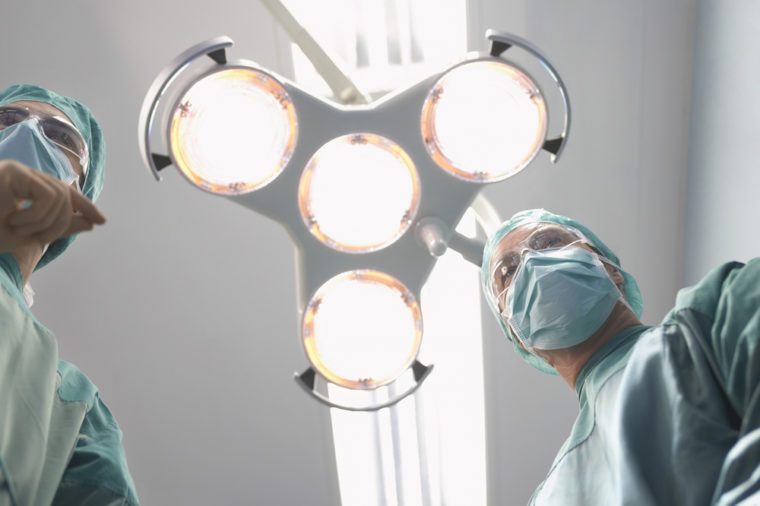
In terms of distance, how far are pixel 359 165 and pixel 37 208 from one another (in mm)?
578

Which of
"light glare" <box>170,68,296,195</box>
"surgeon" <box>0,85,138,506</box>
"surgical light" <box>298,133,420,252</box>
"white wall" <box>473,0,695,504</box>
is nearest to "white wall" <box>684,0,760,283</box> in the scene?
"white wall" <box>473,0,695,504</box>

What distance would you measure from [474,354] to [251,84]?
4.69 ft

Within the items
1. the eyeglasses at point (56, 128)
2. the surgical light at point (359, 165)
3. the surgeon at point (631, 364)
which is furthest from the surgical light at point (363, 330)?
the eyeglasses at point (56, 128)

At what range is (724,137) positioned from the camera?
2088mm

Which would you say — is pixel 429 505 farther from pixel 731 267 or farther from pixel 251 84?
pixel 251 84

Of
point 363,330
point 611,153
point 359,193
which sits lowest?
point 363,330

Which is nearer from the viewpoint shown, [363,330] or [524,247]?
[363,330]

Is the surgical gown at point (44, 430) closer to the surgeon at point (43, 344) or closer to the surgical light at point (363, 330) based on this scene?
the surgeon at point (43, 344)

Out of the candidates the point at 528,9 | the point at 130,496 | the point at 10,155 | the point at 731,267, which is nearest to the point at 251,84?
the point at 10,155

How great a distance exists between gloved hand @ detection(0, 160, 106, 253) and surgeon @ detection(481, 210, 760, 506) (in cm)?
79

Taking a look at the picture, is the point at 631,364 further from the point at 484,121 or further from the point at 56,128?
the point at 56,128

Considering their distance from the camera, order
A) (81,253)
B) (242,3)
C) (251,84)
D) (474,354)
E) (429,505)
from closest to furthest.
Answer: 1. (251,84)
2. (242,3)
3. (81,253)
4. (474,354)
5. (429,505)

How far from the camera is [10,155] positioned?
1.53 meters

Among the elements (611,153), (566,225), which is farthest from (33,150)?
(611,153)
